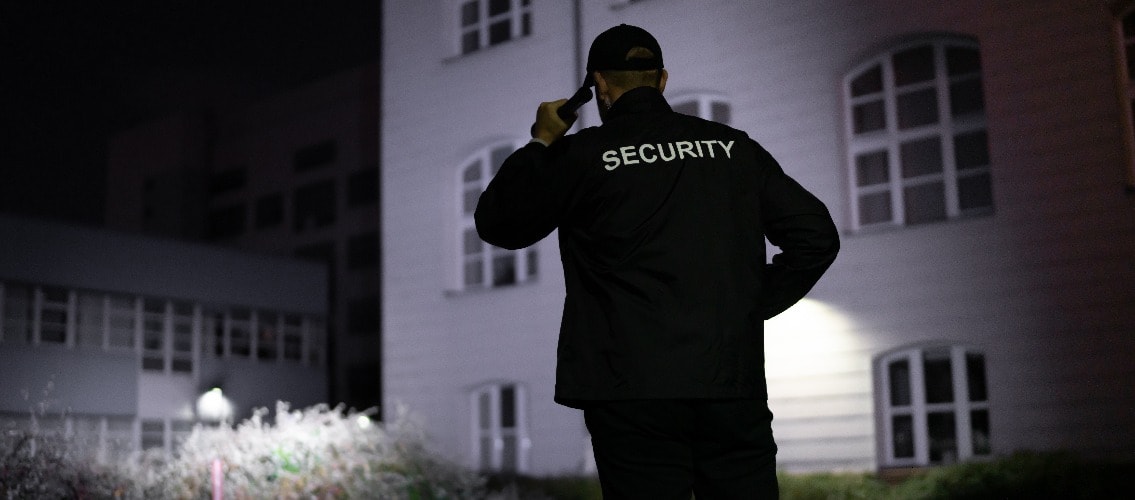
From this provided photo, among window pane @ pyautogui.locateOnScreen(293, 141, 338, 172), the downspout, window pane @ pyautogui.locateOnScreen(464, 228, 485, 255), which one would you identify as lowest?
window pane @ pyautogui.locateOnScreen(464, 228, 485, 255)

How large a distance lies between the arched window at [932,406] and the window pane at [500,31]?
434 cm

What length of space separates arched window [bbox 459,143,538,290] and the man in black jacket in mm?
7723

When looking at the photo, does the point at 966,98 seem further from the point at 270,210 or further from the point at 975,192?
the point at 270,210

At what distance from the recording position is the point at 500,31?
33.6 ft

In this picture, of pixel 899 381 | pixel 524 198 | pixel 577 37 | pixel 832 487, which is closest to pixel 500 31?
pixel 577 37

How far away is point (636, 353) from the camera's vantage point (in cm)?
175

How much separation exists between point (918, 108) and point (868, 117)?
33 cm

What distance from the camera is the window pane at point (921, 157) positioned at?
7.38 meters

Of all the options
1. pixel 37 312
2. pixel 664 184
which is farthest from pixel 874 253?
pixel 37 312

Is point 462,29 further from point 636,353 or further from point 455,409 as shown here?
point 636,353

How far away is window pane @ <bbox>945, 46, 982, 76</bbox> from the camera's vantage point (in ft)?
24.1

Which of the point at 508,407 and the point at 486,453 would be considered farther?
the point at 486,453

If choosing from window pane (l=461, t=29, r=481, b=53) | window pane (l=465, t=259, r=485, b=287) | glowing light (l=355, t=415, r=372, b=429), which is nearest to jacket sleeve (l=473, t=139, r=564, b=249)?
glowing light (l=355, t=415, r=372, b=429)

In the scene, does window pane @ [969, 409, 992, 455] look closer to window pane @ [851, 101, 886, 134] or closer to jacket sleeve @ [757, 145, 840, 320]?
window pane @ [851, 101, 886, 134]
